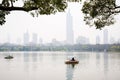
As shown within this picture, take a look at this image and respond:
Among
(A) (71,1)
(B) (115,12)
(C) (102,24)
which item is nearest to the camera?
(A) (71,1)

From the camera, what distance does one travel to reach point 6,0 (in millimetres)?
16266

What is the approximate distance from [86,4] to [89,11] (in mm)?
530

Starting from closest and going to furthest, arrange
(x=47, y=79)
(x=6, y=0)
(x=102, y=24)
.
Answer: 1. (x=6, y=0)
2. (x=102, y=24)
3. (x=47, y=79)

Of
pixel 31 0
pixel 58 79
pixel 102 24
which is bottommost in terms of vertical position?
pixel 58 79

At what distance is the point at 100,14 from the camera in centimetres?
1980

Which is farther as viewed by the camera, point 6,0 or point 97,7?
point 97,7

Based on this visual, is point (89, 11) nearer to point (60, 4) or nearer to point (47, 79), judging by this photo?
point (60, 4)

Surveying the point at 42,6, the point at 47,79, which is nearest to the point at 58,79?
the point at 47,79

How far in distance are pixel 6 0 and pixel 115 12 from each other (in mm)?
7353

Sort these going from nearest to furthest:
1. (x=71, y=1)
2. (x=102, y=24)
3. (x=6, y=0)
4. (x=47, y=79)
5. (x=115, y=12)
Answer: (x=6, y=0) < (x=71, y=1) < (x=115, y=12) < (x=102, y=24) < (x=47, y=79)

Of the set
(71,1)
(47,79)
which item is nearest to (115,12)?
(71,1)

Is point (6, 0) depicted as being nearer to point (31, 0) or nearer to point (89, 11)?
point (31, 0)

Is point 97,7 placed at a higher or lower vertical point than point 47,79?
higher

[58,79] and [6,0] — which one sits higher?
[6,0]
